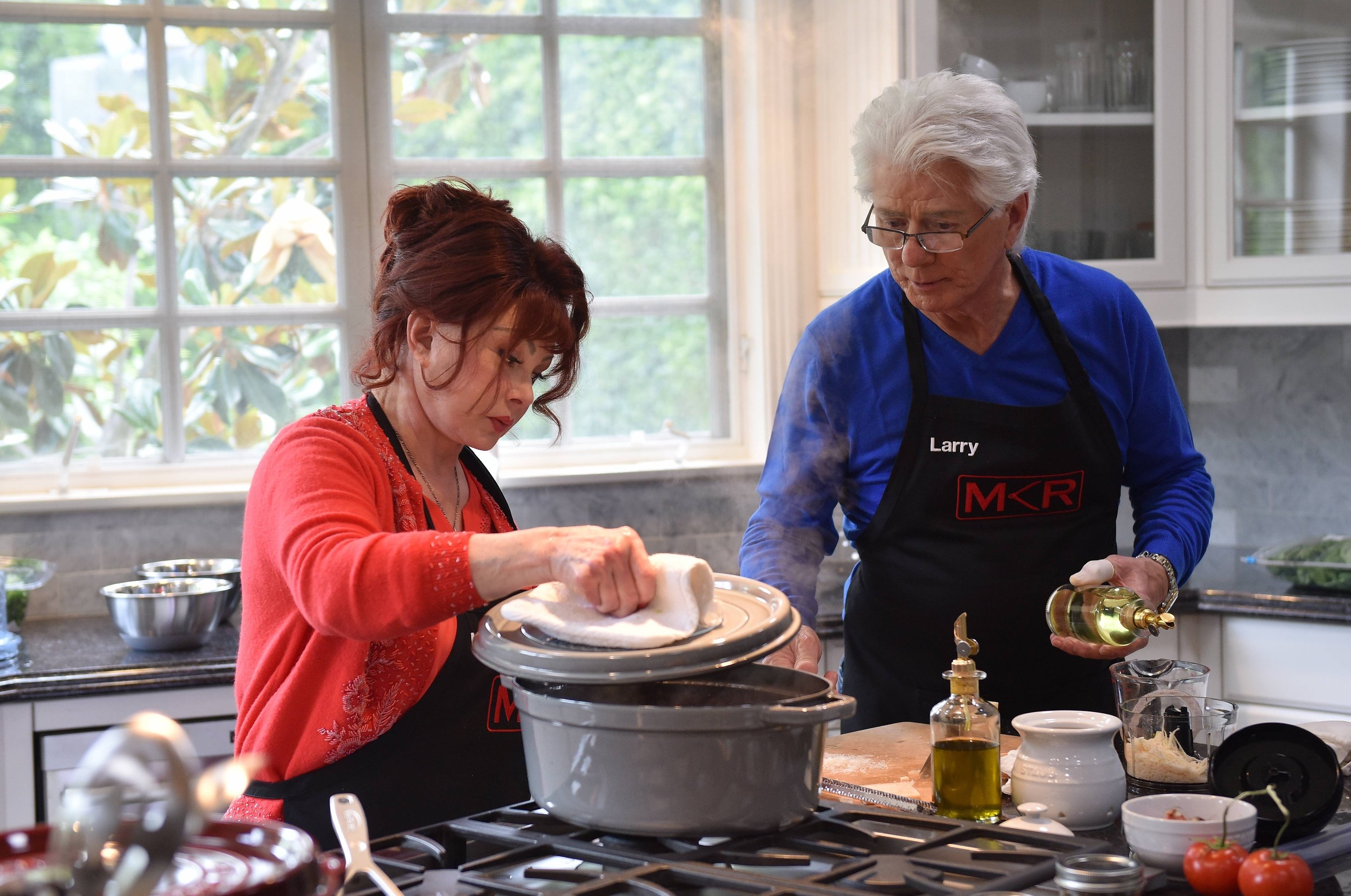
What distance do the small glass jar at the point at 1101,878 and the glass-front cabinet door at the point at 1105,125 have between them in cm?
→ 210

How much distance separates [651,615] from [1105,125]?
88.6 inches

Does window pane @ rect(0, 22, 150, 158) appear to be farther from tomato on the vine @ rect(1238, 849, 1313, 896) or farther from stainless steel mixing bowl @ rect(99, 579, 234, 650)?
tomato on the vine @ rect(1238, 849, 1313, 896)


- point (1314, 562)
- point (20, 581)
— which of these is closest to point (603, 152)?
point (20, 581)

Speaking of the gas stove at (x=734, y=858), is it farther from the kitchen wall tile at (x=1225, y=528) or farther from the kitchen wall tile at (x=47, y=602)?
the kitchen wall tile at (x=1225, y=528)

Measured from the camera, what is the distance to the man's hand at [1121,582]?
147 cm

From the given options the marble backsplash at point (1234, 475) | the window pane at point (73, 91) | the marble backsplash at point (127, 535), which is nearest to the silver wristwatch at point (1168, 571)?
the marble backsplash at point (1234, 475)

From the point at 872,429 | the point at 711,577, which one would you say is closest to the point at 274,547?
the point at 711,577

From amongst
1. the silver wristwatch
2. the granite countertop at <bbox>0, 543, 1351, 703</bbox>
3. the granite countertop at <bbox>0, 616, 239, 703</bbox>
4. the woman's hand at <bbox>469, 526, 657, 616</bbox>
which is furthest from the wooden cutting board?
the granite countertop at <bbox>0, 616, 239, 703</bbox>

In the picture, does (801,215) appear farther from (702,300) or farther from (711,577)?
(711,577)

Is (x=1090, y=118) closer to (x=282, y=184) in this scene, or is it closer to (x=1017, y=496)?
(x=1017, y=496)

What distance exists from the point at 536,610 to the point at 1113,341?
3.68 feet

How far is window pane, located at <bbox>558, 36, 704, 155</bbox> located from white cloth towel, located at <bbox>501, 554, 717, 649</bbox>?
7.50 feet

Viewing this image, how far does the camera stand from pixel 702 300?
3381 mm

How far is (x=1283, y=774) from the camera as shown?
1241 millimetres
